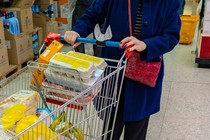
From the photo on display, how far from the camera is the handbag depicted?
1.58 m

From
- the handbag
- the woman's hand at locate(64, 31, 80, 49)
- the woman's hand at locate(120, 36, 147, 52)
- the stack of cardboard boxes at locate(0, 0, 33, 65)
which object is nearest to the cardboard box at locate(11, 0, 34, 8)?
the stack of cardboard boxes at locate(0, 0, 33, 65)

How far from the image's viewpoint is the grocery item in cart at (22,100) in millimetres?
1342

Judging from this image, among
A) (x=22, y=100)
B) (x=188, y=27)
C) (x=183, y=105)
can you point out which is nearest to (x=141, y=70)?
(x=22, y=100)

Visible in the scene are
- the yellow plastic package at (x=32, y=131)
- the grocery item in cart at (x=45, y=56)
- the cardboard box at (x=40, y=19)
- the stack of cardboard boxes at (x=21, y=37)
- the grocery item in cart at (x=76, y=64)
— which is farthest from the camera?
the cardboard box at (x=40, y=19)

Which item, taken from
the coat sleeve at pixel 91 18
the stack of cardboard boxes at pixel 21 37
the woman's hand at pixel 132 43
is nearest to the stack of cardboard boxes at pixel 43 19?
the stack of cardboard boxes at pixel 21 37

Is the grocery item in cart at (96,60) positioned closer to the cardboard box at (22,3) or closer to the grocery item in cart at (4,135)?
the grocery item in cart at (4,135)

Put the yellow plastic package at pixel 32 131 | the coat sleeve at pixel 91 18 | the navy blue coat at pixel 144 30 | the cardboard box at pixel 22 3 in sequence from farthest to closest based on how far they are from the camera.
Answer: the cardboard box at pixel 22 3
the coat sleeve at pixel 91 18
the navy blue coat at pixel 144 30
the yellow plastic package at pixel 32 131

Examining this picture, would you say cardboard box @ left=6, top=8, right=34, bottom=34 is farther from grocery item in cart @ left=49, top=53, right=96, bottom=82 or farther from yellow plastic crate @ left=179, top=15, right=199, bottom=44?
grocery item in cart @ left=49, top=53, right=96, bottom=82

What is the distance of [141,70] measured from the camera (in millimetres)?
1584

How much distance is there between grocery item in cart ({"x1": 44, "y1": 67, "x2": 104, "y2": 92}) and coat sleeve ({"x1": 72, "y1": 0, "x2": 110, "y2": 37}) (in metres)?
0.37

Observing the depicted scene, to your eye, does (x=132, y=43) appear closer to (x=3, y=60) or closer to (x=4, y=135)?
(x=4, y=135)

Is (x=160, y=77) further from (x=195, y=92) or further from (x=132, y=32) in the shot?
(x=195, y=92)

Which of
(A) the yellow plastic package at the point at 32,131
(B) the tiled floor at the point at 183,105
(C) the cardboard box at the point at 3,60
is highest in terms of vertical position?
(A) the yellow plastic package at the point at 32,131

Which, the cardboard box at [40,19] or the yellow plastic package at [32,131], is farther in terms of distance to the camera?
the cardboard box at [40,19]
